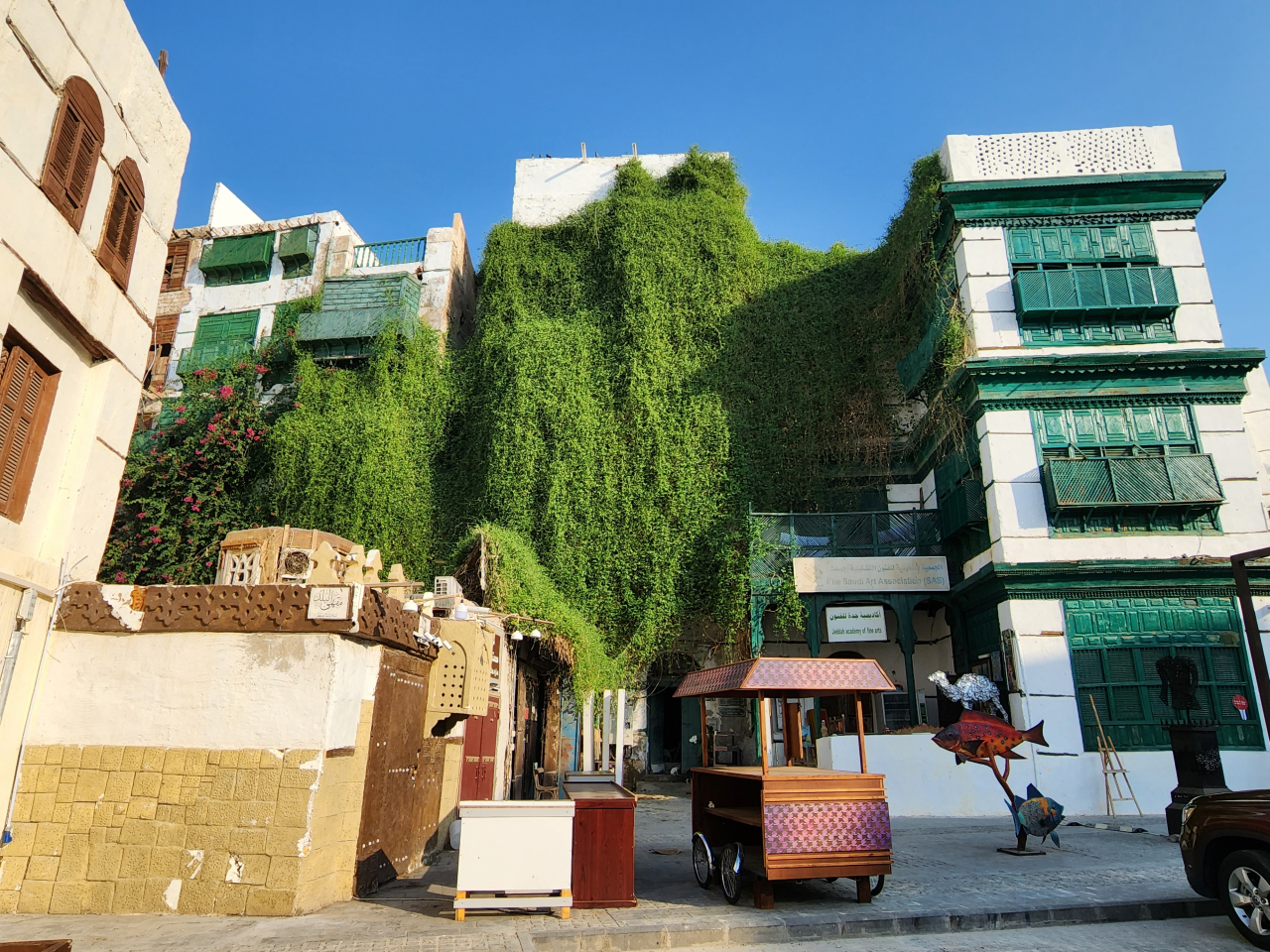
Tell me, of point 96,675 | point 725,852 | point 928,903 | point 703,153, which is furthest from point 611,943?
point 703,153

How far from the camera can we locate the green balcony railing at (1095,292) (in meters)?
16.6

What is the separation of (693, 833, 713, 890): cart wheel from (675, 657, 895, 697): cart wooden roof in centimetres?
165

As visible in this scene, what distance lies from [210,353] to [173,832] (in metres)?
19.9

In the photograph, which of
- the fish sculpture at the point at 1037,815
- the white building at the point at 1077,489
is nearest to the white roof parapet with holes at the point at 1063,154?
the white building at the point at 1077,489

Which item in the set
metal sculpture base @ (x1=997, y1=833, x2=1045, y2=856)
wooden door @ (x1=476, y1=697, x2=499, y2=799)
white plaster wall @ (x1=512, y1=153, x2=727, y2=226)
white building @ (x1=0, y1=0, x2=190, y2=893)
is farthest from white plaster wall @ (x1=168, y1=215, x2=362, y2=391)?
metal sculpture base @ (x1=997, y1=833, x2=1045, y2=856)

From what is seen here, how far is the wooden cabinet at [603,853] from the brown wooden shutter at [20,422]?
6.21m

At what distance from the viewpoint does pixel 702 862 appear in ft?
27.6

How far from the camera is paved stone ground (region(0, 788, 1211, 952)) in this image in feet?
19.8

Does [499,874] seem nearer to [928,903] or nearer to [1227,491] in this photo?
[928,903]

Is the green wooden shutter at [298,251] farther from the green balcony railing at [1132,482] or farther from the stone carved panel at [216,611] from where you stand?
the green balcony railing at [1132,482]

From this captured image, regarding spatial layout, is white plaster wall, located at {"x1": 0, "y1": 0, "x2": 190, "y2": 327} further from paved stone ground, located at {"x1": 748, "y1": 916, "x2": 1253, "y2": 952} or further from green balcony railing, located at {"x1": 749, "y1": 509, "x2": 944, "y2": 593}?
green balcony railing, located at {"x1": 749, "y1": 509, "x2": 944, "y2": 593}

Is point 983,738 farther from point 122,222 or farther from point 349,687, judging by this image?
point 122,222

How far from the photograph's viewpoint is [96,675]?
7.42 metres

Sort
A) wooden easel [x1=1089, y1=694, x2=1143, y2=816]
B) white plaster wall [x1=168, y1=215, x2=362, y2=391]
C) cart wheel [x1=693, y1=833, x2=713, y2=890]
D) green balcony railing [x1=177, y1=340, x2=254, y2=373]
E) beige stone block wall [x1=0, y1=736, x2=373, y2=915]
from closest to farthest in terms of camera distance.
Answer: beige stone block wall [x1=0, y1=736, x2=373, y2=915], cart wheel [x1=693, y1=833, x2=713, y2=890], wooden easel [x1=1089, y1=694, x2=1143, y2=816], green balcony railing [x1=177, y1=340, x2=254, y2=373], white plaster wall [x1=168, y1=215, x2=362, y2=391]
